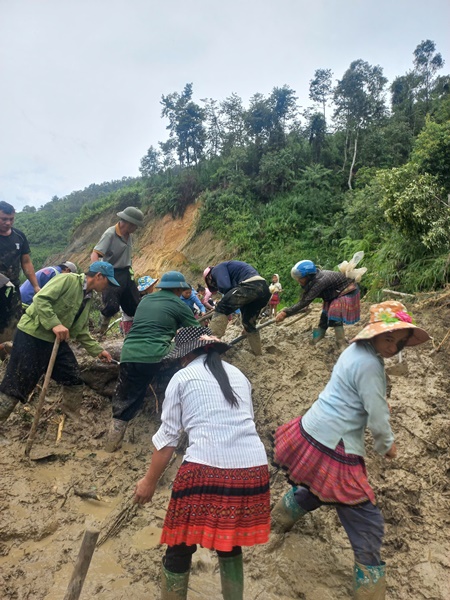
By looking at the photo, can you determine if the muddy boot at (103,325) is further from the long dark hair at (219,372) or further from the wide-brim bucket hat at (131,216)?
the long dark hair at (219,372)

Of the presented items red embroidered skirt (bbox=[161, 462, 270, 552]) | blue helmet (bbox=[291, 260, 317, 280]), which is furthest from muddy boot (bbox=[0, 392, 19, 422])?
blue helmet (bbox=[291, 260, 317, 280])

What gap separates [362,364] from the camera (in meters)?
1.86

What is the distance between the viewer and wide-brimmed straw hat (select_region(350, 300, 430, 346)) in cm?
185

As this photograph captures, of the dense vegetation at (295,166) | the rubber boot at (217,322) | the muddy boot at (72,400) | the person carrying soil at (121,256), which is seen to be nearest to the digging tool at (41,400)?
the muddy boot at (72,400)

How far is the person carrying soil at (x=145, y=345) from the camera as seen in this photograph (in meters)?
3.38

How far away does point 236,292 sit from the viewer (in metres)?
4.05

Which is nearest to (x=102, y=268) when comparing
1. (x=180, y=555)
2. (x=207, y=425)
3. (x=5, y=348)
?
(x=5, y=348)

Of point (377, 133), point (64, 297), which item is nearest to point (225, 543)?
point (64, 297)

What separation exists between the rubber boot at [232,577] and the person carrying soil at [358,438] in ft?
1.73

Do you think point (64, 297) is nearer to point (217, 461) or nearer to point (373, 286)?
point (217, 461)

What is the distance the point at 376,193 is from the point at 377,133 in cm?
825

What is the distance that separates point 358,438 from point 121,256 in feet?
11.6

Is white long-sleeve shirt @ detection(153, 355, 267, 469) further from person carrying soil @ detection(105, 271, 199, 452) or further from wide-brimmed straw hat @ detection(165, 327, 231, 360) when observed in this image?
person carrying soil @ detection(105, 271, 199, 452)

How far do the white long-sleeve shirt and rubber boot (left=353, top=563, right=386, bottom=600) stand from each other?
736 millimetres
